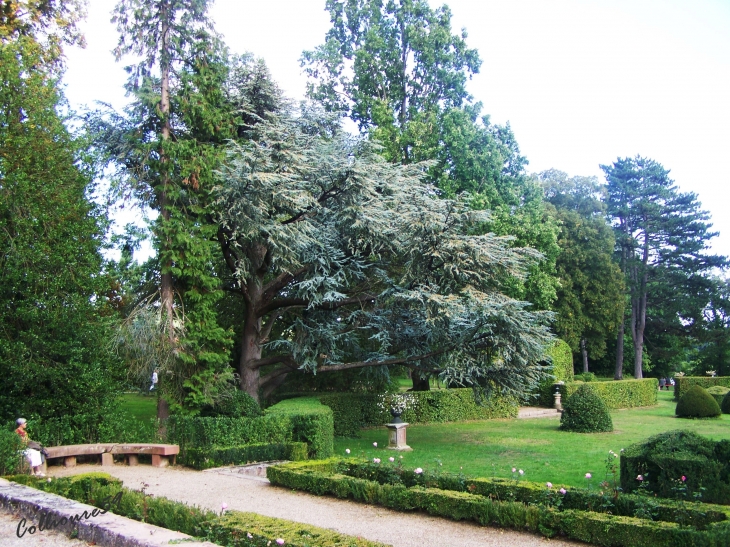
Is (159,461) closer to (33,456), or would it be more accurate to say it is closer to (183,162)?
(33,456)

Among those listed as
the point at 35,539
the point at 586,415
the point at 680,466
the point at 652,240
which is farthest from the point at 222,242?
the point at 652,240

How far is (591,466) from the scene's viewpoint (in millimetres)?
11781

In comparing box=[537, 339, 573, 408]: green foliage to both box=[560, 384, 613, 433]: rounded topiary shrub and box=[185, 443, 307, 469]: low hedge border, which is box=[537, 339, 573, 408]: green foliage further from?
box=[185, 443, 307, 469]: low hedge border

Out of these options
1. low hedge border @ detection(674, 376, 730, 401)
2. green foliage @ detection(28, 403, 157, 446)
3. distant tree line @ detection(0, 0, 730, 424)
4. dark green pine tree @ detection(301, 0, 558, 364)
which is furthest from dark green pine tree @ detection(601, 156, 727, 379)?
green foliage @ detection(28, 403, 157, 446)

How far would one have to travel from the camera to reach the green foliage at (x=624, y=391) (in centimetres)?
2539

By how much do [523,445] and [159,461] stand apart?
27.9 feet

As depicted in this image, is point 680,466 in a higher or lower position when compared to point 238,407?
lower

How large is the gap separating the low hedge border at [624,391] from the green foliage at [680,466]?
53.3 ft

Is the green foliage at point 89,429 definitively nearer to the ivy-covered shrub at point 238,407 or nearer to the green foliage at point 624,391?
the ivy-covered shrub at point 238,407

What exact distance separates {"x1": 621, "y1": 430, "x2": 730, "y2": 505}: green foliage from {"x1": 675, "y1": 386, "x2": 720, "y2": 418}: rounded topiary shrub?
1437 cm

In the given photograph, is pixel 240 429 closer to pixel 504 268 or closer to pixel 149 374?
pixel 149 374

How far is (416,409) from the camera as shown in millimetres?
20969

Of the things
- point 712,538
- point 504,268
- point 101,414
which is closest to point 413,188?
point 504,268

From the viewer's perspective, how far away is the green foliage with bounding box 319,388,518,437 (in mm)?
17953
